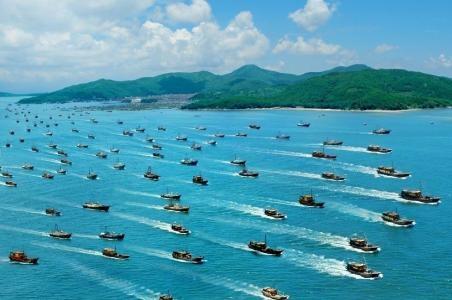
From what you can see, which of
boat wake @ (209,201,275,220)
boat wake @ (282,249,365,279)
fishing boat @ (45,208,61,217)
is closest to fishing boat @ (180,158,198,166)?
boat wake @ (209,201,275,220)

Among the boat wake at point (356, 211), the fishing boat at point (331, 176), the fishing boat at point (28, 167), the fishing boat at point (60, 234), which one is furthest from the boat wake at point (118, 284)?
the fishing boat at point (28, 167)

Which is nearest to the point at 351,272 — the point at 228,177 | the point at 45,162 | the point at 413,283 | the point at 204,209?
the point at 413,283

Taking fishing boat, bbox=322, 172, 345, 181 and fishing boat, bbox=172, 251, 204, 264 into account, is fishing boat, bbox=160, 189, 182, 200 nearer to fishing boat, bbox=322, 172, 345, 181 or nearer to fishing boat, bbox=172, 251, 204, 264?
fishing boat, bbox=172, 251, 204, 264

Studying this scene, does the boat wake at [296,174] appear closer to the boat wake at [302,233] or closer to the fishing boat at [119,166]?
the fishing boat at [119,166]

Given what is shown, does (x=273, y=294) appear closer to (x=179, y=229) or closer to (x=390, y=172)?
(x=179, y=229)

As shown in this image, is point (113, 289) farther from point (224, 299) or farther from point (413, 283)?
point (413, 283)
